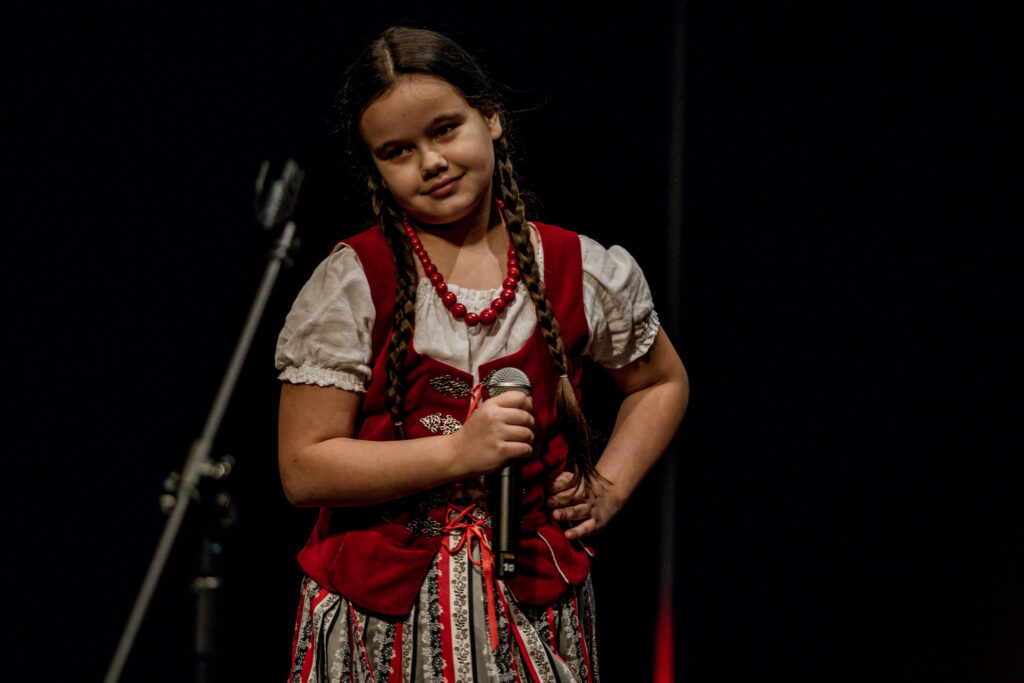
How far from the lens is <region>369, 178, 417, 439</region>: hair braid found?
120 centimetres

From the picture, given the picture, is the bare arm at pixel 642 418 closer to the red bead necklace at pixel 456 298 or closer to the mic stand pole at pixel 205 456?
the red bead necklace at pixel 456 298

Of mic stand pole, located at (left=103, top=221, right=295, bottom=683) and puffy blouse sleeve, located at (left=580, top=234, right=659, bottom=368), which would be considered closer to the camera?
puffy blouse sleeve, located at (left=580, top=234, right=659, bottom=368)

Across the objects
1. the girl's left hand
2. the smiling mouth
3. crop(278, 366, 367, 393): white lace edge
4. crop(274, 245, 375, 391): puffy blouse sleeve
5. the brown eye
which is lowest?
the girl's left hand

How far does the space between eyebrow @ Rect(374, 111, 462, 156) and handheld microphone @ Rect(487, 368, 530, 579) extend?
31 cm

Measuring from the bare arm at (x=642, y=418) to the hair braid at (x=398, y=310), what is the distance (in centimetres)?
32

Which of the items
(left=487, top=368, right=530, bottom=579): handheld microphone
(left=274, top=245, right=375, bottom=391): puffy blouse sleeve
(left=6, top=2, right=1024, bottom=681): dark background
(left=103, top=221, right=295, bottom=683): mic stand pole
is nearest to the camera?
(left=487, top=368, right=530, bottom=579): handheld microphone

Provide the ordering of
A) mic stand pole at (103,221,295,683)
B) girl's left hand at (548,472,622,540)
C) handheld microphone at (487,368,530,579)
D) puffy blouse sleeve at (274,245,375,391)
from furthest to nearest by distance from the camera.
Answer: mic stand pole at (103,221,295,683) → girl's left hand at (548,472,622,540) → puffy blouse sleeve at (274,245,375,391) → handheld microphone at (487,368,530,579)

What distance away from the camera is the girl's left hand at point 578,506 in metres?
1.31

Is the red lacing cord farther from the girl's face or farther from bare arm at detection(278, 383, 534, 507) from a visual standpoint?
the girl's face

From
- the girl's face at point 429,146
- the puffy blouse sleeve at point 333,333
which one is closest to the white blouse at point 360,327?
the puffy blouse sleeve at point 333,333

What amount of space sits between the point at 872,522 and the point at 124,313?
52.1 inches

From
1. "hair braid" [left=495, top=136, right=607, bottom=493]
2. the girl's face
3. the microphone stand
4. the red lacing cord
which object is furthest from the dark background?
the red lacing cord

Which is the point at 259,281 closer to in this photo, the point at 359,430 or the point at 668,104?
the point at 359,430

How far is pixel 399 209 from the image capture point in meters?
1.29
